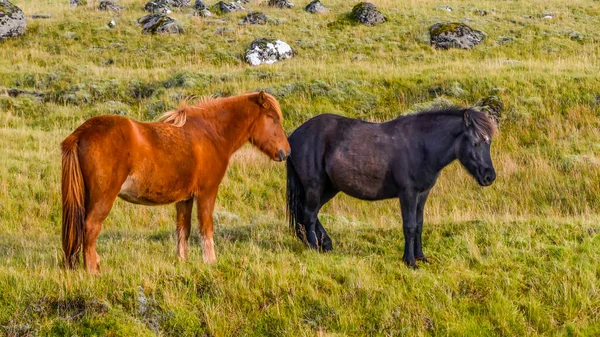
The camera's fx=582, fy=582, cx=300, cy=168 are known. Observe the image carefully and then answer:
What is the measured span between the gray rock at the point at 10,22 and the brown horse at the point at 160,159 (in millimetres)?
25102

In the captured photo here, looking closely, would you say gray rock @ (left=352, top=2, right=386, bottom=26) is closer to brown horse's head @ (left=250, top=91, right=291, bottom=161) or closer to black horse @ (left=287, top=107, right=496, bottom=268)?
black horse @ (left=287, top=107, right=496, bottom=268)

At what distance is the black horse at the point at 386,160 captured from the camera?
837cm

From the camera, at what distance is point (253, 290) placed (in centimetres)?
700

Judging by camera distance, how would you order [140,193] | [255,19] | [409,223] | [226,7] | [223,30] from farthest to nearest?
1. [226,7]
2. [255,19]
3. [223,30]
4. [409,223]
5. [140,193]

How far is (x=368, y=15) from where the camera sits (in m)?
32.6

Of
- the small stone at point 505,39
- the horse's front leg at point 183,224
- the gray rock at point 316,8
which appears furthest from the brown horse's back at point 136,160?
the gray rock at point 316,8

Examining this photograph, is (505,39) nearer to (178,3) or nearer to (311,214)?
(178,3)

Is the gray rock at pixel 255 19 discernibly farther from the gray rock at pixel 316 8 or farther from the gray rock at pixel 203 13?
the gray rock at pixel 316 8

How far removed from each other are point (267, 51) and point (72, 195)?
67.9 feet

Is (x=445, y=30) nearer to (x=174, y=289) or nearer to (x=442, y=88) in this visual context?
(x=442, y=88)

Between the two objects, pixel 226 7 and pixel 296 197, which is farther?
pixel 226 7

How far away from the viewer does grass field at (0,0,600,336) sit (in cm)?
668

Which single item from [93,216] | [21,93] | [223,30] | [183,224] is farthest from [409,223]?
[223,30]

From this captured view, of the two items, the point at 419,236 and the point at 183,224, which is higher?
the point at 183,224
